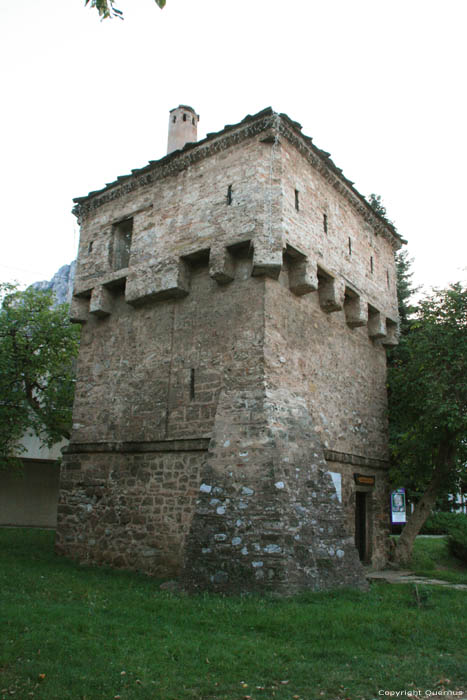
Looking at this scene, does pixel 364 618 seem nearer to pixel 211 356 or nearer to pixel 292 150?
pixel 211 356

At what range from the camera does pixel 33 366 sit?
57.9 ft

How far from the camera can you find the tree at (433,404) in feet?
41.3

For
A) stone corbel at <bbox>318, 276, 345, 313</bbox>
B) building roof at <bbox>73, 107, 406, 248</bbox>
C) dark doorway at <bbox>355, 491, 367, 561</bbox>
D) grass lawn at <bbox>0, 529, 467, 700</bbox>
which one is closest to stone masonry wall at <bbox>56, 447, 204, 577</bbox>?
grass lawn at <bbox>0, 529, 467, 700</bbox>

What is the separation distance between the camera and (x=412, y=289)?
20.5 meters

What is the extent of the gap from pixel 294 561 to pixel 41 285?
52787mm

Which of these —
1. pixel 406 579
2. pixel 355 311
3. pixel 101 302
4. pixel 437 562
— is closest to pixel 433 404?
pixel 355 311

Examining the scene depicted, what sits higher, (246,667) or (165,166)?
(165,166)

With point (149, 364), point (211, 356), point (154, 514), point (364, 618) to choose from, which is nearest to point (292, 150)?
point (211, 356)

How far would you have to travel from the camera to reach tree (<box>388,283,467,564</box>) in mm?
12586

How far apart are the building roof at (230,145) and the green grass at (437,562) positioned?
8591mm

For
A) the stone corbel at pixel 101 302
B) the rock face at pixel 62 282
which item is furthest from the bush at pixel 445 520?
the rock face at pixel 62 282

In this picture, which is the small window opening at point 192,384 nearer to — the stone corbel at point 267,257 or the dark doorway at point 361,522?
the stone corbel at point 267,257

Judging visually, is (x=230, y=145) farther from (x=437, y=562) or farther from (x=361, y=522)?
(x=437, y=562)

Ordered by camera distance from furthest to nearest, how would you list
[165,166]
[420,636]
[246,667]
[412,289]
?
1. [412,289]
2. [165,166]
3. [420,636]
4. [246,667]
